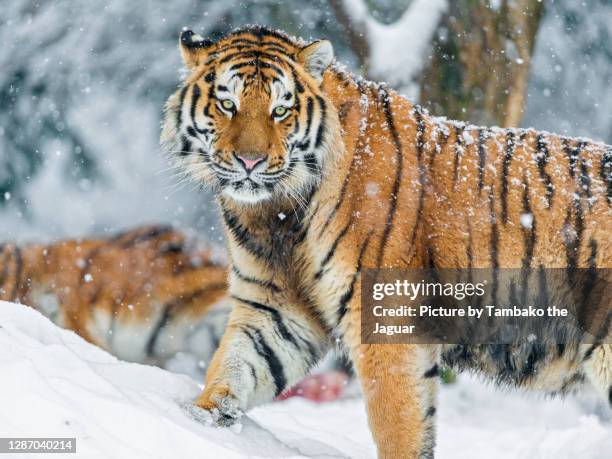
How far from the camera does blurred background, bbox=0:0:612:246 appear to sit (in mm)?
5801

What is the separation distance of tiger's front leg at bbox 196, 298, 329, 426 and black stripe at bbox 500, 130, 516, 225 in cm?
75

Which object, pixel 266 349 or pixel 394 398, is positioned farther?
pixel 266 349

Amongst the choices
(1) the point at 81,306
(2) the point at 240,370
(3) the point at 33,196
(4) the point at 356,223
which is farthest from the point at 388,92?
(3) the point at 33,196

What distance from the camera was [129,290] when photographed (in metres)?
5.57

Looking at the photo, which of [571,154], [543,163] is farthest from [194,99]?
[571,154]

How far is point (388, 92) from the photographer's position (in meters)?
3.51

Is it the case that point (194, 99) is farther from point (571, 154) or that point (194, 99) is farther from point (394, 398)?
point (571, 154)

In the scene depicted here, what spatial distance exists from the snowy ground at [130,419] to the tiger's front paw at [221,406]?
→ 2.1 inches

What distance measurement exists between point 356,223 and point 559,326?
800 mm

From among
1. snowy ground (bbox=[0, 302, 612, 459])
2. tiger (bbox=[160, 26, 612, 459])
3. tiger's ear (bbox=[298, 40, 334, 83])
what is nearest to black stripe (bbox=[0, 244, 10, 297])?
snowy ground (bbox=[0, 302, 612, 459])

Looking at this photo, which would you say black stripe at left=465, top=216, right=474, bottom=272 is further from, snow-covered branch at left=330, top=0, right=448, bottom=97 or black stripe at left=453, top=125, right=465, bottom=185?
snow-covered branch at left=330, top=0, right=448, bottom=97

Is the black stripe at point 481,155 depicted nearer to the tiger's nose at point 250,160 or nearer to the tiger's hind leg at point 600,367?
the tiger's hind leg at point 600,367

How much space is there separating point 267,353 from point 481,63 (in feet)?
9.39

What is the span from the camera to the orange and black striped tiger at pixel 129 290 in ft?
18.1
